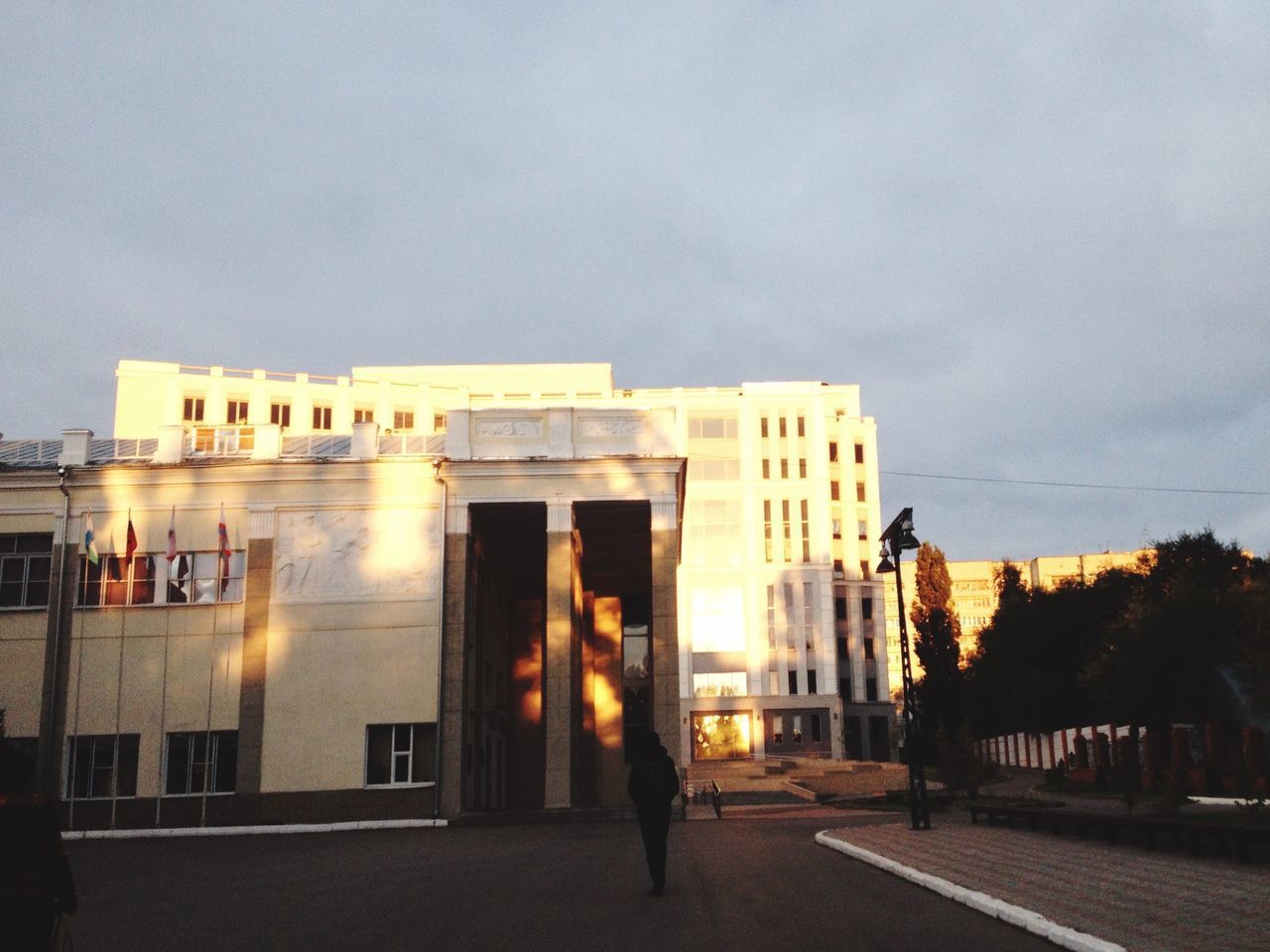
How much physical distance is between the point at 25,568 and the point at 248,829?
10.6m

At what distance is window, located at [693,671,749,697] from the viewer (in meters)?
78.4

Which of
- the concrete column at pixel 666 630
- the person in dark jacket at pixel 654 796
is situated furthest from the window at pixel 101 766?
the person in dark jacket at pixel 654 796

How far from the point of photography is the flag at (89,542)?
1313 inches

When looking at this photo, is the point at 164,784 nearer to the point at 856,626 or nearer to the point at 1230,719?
the point at 1230,719

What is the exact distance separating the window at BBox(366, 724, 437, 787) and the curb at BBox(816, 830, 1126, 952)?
→ 64.4ft

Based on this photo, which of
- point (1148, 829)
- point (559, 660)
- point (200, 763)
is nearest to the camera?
point (1148, 829)

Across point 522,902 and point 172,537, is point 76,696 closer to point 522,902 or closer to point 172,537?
point 172,537

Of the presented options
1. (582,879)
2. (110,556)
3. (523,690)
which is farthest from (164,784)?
(582,879)

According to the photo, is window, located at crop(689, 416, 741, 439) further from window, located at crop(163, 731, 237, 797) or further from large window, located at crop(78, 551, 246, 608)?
window, located at crop(163, 731, 237, 797)

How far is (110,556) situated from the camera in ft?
115

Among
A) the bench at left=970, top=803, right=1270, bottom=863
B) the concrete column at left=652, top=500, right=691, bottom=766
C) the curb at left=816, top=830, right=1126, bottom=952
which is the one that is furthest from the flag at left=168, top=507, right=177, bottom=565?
the curb at left=816, top=830, right=1126, bottom=952

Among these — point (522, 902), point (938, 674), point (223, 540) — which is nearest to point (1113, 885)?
point (522, 902)

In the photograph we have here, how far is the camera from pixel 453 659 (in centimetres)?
3378

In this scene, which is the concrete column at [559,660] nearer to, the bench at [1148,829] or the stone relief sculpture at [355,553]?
the stone relief sculpture at [355,553]
